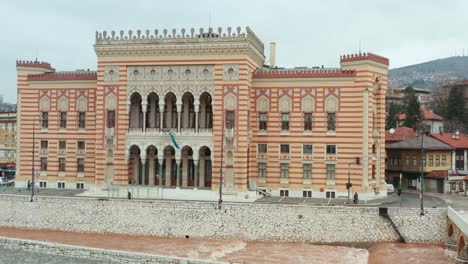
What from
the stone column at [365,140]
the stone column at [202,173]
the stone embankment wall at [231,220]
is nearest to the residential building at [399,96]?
the stone column at [365,140]

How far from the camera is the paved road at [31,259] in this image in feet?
126

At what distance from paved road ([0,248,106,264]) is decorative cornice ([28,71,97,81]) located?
22238mm

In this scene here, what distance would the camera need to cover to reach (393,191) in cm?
5962

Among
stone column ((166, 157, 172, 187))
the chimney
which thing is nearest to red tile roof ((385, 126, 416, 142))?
the chimney

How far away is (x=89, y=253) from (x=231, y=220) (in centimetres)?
1159

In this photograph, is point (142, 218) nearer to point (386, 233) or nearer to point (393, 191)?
point (386, 233)

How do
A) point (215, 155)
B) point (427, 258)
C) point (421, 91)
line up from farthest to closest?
point (421, 91) → point (215, 155) → point (427, 258)

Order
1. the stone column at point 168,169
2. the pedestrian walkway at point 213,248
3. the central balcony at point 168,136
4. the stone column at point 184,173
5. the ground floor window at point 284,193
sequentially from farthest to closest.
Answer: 1. the stone column at point 168,169
2. the stone column at point 184,173
3. the ground floor window at point 284,193
4. the central balcony at point 168,136
5. the pedestrian walkway at point 213,248

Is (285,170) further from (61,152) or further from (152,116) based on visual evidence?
(61,152)

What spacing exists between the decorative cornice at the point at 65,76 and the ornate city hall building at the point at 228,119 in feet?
1.91

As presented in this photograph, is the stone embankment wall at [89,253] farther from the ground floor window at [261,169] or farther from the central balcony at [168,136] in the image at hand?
the ground floor window at [261,169]

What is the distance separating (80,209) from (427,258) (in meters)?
28.5

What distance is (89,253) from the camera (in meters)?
38.5

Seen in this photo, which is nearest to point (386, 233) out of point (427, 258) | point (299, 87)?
point (427, 258)
